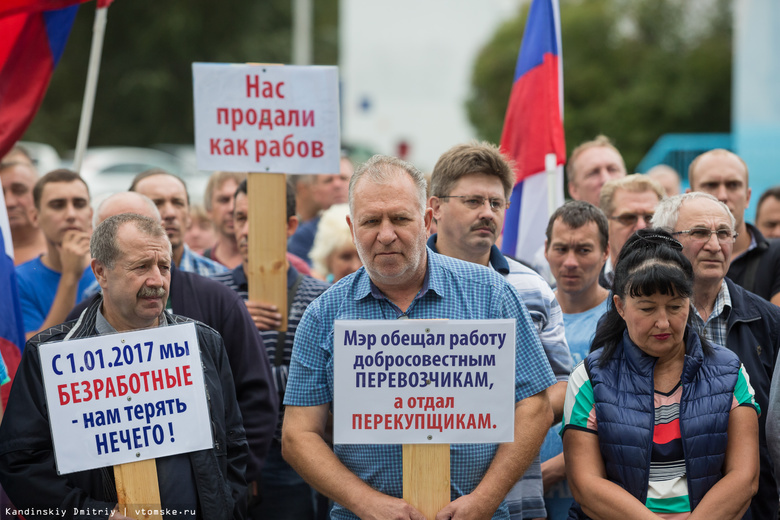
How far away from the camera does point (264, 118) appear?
480cm

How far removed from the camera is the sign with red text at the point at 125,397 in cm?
333

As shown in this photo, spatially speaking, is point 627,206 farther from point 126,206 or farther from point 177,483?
point 177,483

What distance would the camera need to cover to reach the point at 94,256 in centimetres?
368

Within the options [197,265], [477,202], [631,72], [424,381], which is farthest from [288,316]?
[631,72]

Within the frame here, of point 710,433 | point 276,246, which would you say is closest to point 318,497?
point 276,246

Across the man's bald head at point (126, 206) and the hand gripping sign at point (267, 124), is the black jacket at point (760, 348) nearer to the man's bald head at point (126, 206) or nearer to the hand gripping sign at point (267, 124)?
Result: the hand gripping sign at point (267, 124)

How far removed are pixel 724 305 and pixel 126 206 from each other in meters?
2.68

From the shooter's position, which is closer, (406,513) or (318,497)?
(406,513)

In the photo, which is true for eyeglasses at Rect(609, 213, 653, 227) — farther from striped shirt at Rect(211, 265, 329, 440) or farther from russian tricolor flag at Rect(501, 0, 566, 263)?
striped shirt at Rect(211, 265, 329, 440)

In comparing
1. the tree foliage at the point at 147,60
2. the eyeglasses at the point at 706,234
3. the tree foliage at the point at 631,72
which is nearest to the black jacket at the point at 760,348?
the eyeglasses at the point at 706,234

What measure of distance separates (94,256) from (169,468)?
84cm

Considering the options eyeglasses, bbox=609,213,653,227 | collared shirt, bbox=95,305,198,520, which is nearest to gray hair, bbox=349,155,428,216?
collared shirt, bbox=95,305,198,520

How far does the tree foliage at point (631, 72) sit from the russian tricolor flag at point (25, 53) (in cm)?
1659

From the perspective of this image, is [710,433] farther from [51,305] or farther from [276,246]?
[51,305]
